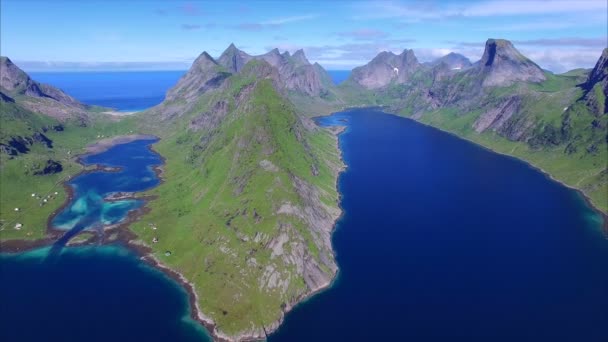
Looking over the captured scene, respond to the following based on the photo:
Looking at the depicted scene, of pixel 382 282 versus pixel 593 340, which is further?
pixel 382 282

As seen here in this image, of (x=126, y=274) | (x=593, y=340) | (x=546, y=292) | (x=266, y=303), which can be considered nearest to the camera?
(x=593, y=340)

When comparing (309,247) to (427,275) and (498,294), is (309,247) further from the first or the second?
(498,294)

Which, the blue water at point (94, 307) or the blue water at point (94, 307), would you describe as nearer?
the blue water at point (94, 307)

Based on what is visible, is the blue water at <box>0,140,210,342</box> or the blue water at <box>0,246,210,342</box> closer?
the blue water at <box>0,246,210,342</box>

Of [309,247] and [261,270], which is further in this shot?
[309,247]

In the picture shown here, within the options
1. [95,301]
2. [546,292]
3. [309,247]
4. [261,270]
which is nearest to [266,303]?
[261,270]

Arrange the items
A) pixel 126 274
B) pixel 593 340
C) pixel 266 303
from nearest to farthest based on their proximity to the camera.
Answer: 1. pixel 593 340
2. pixel 266 303
3. pixel 126 274

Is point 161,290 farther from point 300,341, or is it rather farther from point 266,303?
point 300,341

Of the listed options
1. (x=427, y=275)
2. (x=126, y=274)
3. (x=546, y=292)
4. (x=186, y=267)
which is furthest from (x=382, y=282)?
(x=126, y=274)

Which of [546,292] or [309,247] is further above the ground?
[309,247]
